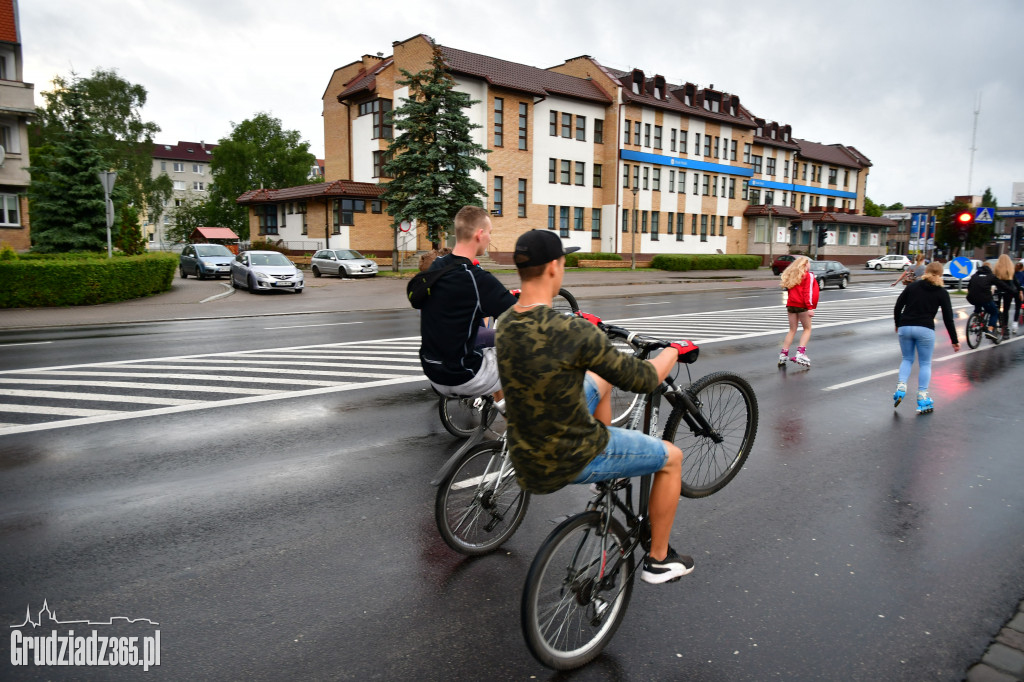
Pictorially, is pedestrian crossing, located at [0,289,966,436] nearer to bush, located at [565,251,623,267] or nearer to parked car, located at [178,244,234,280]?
parked car, located at [178,244,234,280]

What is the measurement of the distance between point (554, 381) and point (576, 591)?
99cm

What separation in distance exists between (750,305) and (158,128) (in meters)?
53.0

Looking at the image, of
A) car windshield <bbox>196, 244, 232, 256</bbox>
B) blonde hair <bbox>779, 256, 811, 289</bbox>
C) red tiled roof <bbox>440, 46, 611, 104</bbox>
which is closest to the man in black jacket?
blonde hair <bbox>779, 256, 811, 289</bbox>

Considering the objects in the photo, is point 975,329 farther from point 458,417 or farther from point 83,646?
point 83,646

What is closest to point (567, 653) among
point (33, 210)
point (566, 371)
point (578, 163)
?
point (566, 371)

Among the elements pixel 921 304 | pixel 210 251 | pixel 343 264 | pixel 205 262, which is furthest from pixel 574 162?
pixel 921 304

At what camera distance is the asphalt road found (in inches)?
123

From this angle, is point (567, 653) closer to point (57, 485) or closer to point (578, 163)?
point (57, 485)

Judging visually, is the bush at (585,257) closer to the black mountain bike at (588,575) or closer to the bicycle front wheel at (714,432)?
the bicycle front wheel at (714,432)

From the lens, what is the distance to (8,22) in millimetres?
35406

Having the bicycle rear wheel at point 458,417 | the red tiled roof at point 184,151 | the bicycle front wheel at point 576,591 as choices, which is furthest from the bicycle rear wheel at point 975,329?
the red tiled roof at point 184,151

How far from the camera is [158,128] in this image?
184 ft

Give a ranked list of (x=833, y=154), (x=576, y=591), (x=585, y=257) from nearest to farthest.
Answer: (x=576, y=591), (x=585, y=257), (x=833, y=154)

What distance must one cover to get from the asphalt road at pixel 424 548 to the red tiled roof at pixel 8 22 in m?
37.5
